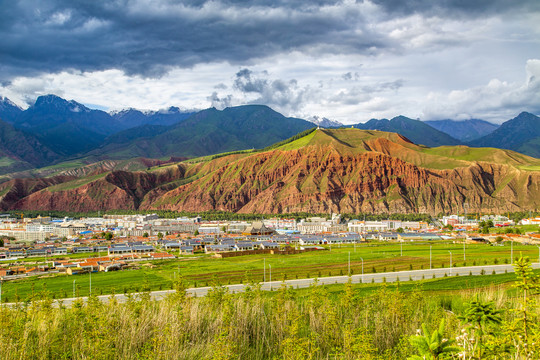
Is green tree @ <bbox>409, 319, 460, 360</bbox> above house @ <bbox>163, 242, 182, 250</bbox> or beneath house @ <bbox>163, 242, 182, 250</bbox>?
above

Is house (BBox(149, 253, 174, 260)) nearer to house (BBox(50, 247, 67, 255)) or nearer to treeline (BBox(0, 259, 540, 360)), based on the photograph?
house (BBox(50, 247, 67, 255))

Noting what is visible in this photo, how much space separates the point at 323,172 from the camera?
19312 centimetres

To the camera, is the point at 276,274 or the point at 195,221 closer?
the point at 276,274

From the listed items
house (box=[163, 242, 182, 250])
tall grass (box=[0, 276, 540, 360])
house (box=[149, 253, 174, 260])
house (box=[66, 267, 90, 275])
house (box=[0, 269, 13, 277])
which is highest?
tall grass (box=[0, 276, 540, 360])

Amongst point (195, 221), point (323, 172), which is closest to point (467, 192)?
point (323, 172)

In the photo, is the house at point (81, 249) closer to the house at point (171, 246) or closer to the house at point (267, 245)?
the house at point (171, 246)

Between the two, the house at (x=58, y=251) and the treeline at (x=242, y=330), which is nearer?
the treeline at (x=242, y=330)

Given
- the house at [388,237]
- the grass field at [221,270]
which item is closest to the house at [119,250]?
the grass field at [221,270]

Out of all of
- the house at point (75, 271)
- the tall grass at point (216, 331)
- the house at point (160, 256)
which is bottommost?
the house at point (160, 256)

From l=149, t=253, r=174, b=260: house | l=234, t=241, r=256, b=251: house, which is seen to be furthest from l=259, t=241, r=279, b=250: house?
l=149, t=253, r=174, b=260: house

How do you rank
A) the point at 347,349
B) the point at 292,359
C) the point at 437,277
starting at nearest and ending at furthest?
the point at 292,359, the point at 347,349, the point at 437,277

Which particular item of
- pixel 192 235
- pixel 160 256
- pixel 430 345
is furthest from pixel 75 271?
pixel 430 345

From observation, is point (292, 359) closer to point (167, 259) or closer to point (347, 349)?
point (347, 349)

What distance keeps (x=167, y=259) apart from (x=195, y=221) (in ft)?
301
